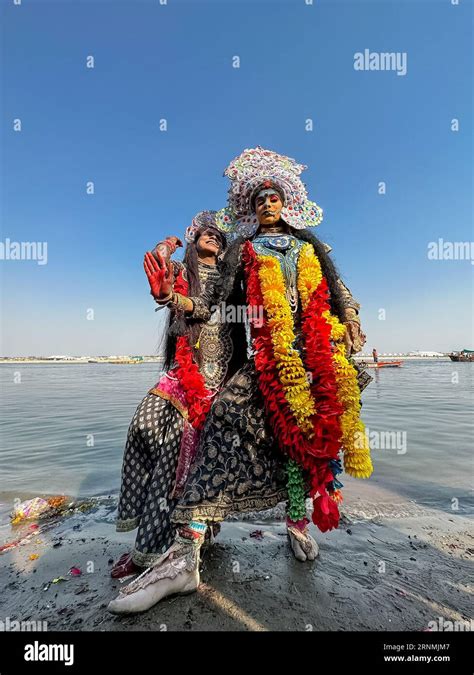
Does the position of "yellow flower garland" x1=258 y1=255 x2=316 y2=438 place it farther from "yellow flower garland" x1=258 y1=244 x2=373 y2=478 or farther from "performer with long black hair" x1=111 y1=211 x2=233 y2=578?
"performer with long black hair" x1=111 y1=211 x2=233 y2=578

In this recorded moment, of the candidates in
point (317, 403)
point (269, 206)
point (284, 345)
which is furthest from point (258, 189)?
point (317, 403)

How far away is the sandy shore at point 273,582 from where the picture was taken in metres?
1.81

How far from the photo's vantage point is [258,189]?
2963 millimetres

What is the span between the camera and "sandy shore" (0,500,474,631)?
1.81 m

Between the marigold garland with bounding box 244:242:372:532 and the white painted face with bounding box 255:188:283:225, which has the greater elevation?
the white painted face with bounding box 255:188:283:225

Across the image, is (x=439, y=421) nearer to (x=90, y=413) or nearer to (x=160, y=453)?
(x=160, y=453)

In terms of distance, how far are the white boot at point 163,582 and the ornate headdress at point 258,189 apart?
257 centimetres

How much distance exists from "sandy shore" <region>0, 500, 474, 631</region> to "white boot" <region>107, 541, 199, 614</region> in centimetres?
7

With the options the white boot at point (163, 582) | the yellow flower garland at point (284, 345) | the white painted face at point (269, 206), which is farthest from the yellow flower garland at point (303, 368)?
the white boot at point (163, 582)

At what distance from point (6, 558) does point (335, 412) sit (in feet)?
9.61

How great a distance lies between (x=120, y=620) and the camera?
71.0 inches

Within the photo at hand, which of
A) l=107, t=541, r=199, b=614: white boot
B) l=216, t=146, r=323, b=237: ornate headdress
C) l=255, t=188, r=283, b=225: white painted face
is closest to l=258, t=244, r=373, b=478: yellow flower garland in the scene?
l=255, t=188, r=283, b=225: white painted face

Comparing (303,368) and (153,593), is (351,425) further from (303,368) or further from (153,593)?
(153,593)
